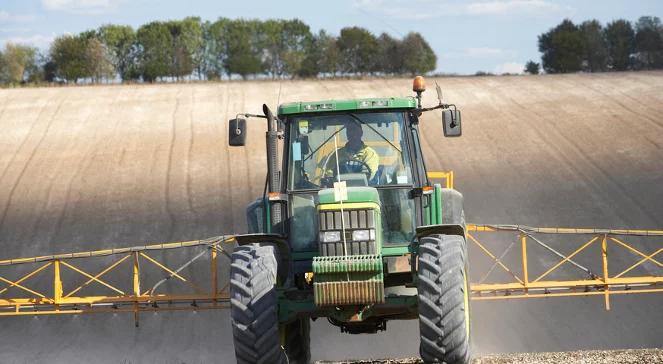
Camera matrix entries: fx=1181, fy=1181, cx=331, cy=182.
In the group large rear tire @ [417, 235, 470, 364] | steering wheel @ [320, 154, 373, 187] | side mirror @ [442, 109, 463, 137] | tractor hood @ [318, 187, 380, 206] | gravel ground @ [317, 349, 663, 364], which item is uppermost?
side mirror @ [442, 109, 463, 137]

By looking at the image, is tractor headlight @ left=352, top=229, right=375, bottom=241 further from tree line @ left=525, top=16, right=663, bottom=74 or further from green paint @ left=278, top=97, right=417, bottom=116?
tree line @ left=525, top=16, right=663, bottom=74

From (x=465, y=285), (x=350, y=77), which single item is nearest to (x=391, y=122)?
(x=465, y=285)

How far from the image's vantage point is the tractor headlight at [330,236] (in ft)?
39.8

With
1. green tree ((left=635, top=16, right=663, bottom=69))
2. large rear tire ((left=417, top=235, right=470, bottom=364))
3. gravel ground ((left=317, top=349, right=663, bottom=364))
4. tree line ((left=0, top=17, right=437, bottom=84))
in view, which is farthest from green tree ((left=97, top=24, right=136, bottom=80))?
large rear tire ((left=417, top=235, right=470, bottom=364))

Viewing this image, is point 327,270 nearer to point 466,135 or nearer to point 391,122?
point 391,122

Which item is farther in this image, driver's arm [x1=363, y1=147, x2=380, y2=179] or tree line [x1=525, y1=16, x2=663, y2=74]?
tree line [x1=525, y1=16, x2=663, y2=74]

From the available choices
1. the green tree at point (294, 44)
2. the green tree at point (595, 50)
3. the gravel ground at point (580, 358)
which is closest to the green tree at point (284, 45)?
the green tree at point (294, 44)

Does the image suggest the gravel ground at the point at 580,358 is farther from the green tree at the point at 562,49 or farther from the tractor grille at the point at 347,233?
the green tree at the point at 562,49

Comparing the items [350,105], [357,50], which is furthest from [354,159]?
[357,50]

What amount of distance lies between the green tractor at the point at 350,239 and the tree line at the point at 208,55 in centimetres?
4892

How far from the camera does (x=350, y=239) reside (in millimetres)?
12141

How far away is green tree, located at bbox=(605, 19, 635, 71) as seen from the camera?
2482 inches

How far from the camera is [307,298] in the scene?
1267 centimetres

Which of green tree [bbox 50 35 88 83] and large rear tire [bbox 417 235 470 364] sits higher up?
green tree [bbox 50 35 88 83]
